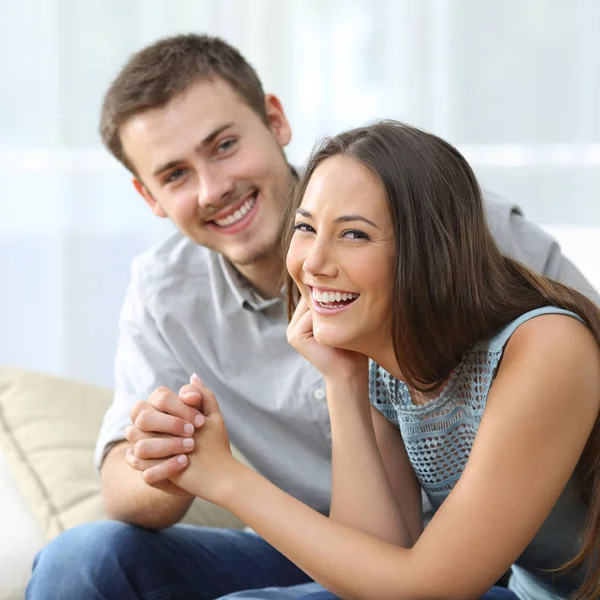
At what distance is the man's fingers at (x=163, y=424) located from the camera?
1395 millimetres

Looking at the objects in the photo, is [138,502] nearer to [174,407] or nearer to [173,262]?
[174,407]

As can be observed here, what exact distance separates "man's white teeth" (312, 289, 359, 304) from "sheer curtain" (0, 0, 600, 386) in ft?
5.77

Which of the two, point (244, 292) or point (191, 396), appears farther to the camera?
point (244, 292)

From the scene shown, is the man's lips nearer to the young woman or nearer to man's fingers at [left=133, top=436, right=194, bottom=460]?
the young woman

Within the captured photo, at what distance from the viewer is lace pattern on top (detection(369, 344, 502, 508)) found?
52.3 inches

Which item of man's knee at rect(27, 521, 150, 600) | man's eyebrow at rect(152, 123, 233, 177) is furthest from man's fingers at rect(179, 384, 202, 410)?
man's eyebrow at rect(152, 123, 233, 177)

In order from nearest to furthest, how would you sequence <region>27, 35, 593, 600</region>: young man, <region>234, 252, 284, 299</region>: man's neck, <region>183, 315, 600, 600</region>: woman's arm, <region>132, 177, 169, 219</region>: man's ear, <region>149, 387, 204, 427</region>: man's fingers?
<region>183, 315, 600, 600</region>: woman's arm < <region>149, 387, 204, 427</region>: man's fingers < <region>27, 35, 593, 600</region>: young man < <region>234, 252, 284, 299</region>: man's neck < <region>132, 177, 169, 219</region>: man's ear

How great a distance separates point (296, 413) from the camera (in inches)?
70.5

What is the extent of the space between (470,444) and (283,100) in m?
2.00

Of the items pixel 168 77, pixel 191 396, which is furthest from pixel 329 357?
pixel 168 77

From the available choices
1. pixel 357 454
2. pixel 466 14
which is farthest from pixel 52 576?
pixel 466 14

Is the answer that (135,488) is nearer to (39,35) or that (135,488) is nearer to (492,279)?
(492,279)

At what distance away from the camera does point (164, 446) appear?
1.39 meters

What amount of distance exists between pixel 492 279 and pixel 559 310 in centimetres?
10
